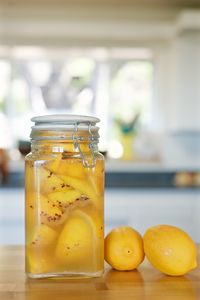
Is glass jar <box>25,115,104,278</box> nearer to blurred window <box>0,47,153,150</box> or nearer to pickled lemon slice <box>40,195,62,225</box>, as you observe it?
pickled lemon slice <box>40,195,62,225</box>

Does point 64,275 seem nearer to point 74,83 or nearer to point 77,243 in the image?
point 77,243

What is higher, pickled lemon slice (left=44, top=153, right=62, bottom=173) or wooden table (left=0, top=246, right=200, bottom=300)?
pickled lemon slice (left=44, top=153, right=62, bottom=173)

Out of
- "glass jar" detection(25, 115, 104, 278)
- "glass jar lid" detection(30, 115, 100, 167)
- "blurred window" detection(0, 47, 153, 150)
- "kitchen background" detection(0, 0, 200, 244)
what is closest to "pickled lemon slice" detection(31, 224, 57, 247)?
"glass jar" detection(25, 115, 104, 278)

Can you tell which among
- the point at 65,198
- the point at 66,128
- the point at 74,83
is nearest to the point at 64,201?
the point at 65,198

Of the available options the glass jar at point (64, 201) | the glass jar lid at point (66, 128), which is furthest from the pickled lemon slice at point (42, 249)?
the glass jar lid at point (66, 128)

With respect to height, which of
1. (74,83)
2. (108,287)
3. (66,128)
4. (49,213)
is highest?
(74,83)

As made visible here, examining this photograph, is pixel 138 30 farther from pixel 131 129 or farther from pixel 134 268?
pixel 134 268
